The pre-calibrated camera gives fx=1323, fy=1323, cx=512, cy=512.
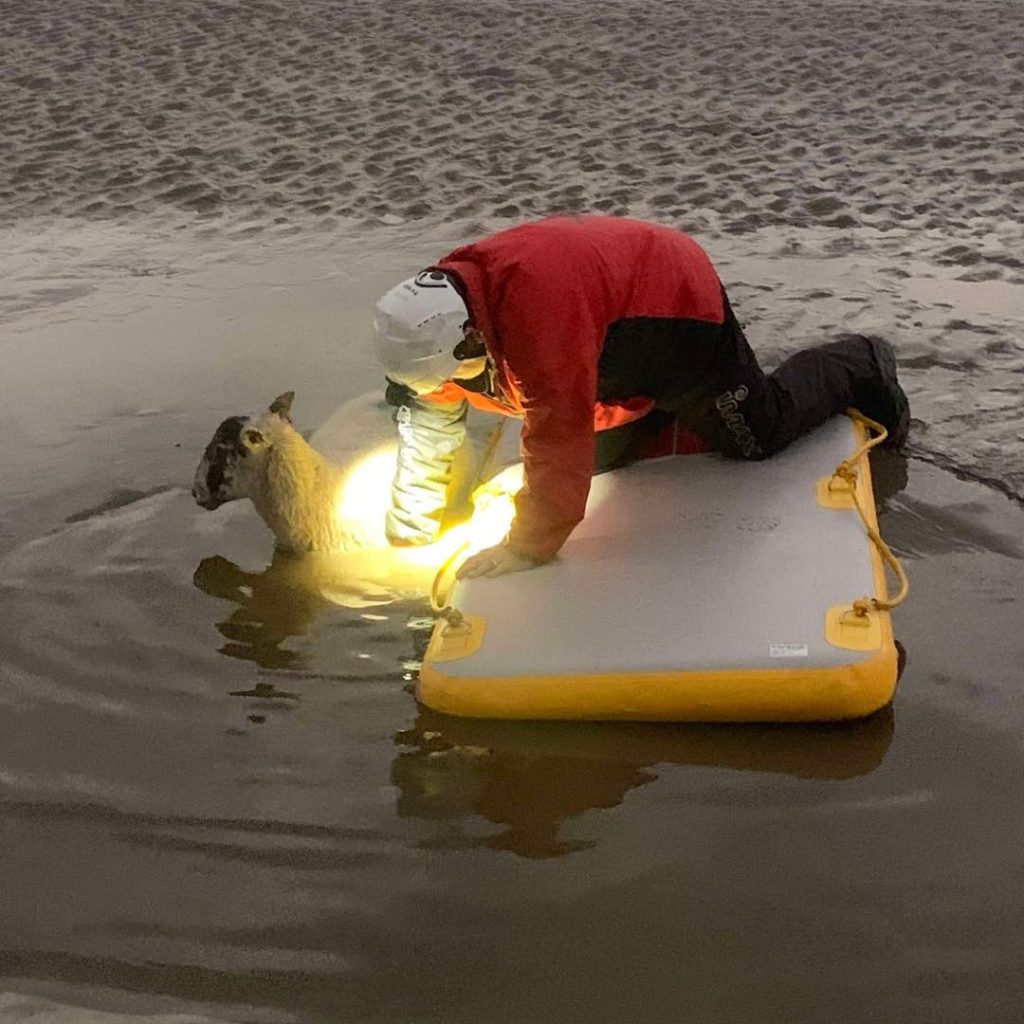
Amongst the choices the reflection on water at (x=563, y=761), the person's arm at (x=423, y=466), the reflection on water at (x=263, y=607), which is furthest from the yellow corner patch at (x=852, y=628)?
the reflection on water at (x=263, y=607)

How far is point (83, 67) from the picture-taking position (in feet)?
30.7

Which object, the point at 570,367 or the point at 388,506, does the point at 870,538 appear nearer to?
the point at 570,367

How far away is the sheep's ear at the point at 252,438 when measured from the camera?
3.63 m

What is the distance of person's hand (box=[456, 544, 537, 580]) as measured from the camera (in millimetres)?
3203

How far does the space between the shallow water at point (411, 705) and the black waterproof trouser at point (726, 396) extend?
44cm

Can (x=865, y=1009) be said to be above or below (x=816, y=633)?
below

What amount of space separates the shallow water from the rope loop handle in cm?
21

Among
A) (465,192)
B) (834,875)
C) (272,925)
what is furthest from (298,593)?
(465,192)

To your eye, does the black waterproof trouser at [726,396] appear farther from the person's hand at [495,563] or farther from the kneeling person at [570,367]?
the person's hand at [495,563]

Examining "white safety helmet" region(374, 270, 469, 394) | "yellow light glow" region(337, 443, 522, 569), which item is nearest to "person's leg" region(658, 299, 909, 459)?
"yellow light glow" region(337, 443, 522, 569)

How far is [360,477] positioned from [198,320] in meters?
2.20

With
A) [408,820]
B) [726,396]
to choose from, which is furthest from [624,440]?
[408,820]

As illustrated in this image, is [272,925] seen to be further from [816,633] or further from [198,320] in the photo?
[198,320]

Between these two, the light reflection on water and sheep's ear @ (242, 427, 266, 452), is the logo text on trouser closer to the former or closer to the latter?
the light reflection on water
